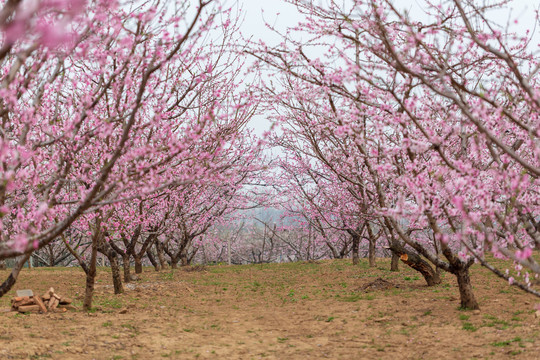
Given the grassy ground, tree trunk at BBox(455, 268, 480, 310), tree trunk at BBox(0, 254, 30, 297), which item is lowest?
the grassy ground

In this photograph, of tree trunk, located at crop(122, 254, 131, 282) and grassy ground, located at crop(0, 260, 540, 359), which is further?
tree trunk, located at crop(122, 254, 131, 282)

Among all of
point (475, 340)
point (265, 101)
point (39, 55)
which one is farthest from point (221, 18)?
point (475, 340)

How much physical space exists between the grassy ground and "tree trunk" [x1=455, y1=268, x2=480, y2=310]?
26 centimetres

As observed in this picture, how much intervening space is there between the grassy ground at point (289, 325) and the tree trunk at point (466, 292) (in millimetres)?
259

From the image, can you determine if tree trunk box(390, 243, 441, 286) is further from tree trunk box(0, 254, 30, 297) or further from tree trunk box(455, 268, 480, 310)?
tree trunk box(0, 254, 30, 297)

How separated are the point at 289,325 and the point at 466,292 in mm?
3878

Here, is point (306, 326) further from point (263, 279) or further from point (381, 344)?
point (263, 279)

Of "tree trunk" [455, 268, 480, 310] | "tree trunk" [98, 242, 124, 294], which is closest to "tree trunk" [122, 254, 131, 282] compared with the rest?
"tree trunk" [98, 242, 124, 294]

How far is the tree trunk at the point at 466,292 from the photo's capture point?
29.1 ft

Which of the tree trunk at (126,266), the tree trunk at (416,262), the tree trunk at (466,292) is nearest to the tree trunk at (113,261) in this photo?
the tree trunk at (126,266)

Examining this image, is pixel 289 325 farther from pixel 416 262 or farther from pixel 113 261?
pixel 113 261

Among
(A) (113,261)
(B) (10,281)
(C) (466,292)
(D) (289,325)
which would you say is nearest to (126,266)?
(A) (113,261)

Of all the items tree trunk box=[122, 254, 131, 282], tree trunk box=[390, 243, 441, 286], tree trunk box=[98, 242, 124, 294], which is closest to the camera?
tree trunk box=[98, 242, 124, 294]

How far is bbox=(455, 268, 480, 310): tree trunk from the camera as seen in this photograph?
8.86m
